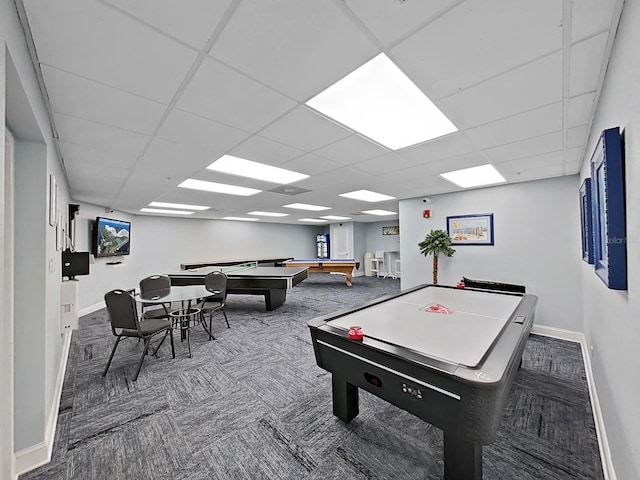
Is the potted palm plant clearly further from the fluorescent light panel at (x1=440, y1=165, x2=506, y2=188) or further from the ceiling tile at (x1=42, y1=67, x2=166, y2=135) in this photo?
the ceiling tile at (x1=42, y1=67, x2=166, y2=135)

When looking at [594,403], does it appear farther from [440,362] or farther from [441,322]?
[440,362]

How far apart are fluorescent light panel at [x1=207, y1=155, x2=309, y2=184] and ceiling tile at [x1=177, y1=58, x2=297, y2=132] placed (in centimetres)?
94

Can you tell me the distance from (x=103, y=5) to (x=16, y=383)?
2247 mm

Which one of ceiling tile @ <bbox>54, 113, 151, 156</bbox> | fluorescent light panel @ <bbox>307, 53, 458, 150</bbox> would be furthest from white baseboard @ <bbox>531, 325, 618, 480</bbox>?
ceiling tile @ <bbox>54, 113, 151, 156</bbox>

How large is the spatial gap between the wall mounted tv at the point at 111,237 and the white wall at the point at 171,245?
0.22 m

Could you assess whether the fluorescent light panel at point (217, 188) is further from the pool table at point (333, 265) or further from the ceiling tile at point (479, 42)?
the pool table at point (333, 265)

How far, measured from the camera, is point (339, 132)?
2277 mm

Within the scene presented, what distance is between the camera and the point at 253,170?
11.2 ft

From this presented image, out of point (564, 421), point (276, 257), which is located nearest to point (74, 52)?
point (564, 421)

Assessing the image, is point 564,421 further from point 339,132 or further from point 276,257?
point 276,257

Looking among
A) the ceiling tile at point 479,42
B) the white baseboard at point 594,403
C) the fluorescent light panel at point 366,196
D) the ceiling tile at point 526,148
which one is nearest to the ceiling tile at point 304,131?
the ceiling tile at point 479,42

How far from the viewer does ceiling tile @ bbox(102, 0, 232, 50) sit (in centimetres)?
105

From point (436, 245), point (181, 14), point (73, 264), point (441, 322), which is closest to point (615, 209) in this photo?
point (441, 322)

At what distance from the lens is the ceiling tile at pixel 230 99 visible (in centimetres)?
150
